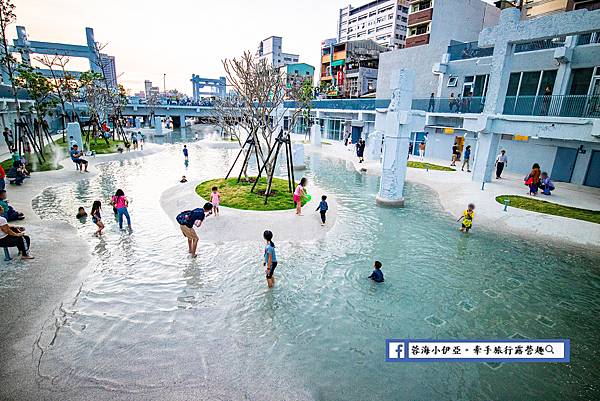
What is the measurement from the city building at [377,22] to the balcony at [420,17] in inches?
1130

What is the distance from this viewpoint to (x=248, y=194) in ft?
58.6

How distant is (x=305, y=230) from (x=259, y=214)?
2.64m

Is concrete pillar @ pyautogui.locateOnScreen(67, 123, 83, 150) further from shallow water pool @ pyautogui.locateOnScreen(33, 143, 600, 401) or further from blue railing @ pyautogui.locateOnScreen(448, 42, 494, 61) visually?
blue railing @ pyautogui.locateOnScreen(448, 42, 494, 61)

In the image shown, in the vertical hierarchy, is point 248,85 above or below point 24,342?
above

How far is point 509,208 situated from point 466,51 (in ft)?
66.8

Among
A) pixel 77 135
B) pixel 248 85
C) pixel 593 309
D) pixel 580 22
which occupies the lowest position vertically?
pixel 593 309

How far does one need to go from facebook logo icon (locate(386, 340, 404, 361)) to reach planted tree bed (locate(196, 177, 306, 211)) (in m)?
9.84

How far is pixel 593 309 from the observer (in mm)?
8766

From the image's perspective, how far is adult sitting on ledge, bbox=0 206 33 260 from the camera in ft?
30.3

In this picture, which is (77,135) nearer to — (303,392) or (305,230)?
(305,230)

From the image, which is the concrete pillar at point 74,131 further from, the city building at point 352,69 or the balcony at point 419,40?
the balcony at point 419,40

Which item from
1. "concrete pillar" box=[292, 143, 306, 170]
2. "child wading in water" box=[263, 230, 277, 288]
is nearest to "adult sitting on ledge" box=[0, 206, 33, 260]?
"child wading in water" box=[263, 230, 277, 288]

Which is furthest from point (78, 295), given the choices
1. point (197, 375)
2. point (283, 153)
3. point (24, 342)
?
point (283, 153)

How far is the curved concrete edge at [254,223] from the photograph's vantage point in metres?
12.8
